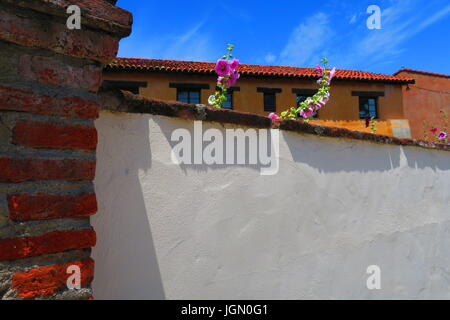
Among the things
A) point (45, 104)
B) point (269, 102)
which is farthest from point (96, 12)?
point (269, 102)

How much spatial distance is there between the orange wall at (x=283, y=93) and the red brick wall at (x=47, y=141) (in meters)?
11.2

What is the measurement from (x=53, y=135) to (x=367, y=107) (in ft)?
46.7

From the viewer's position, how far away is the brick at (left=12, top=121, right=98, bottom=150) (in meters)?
1.10

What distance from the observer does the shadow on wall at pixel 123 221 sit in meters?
1.58

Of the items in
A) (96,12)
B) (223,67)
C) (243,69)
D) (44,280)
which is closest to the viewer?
(44,280)

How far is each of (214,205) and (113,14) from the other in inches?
43.2

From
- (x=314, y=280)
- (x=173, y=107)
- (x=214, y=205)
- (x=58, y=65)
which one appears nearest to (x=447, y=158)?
(x=314, y=280)

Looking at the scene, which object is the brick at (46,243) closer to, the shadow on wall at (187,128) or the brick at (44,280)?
the brick at (44,280)

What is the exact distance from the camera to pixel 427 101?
50.3ft

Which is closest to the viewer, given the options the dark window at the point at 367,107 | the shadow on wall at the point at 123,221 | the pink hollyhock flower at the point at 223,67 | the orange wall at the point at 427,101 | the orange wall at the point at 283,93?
the shadow on wall at the point at 123,221

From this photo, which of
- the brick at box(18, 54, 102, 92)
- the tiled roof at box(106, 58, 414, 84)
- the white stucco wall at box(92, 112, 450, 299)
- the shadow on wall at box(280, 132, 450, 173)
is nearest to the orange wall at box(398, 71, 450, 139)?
the tiled roof at box(106, 58, 414, 84)

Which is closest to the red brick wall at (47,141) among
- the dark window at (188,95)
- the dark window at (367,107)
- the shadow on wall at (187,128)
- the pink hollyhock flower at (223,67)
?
the shadow on wall at (187,128)

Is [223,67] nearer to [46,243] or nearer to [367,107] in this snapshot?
[46,243]

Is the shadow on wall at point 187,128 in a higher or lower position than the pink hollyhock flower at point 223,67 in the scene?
lower
